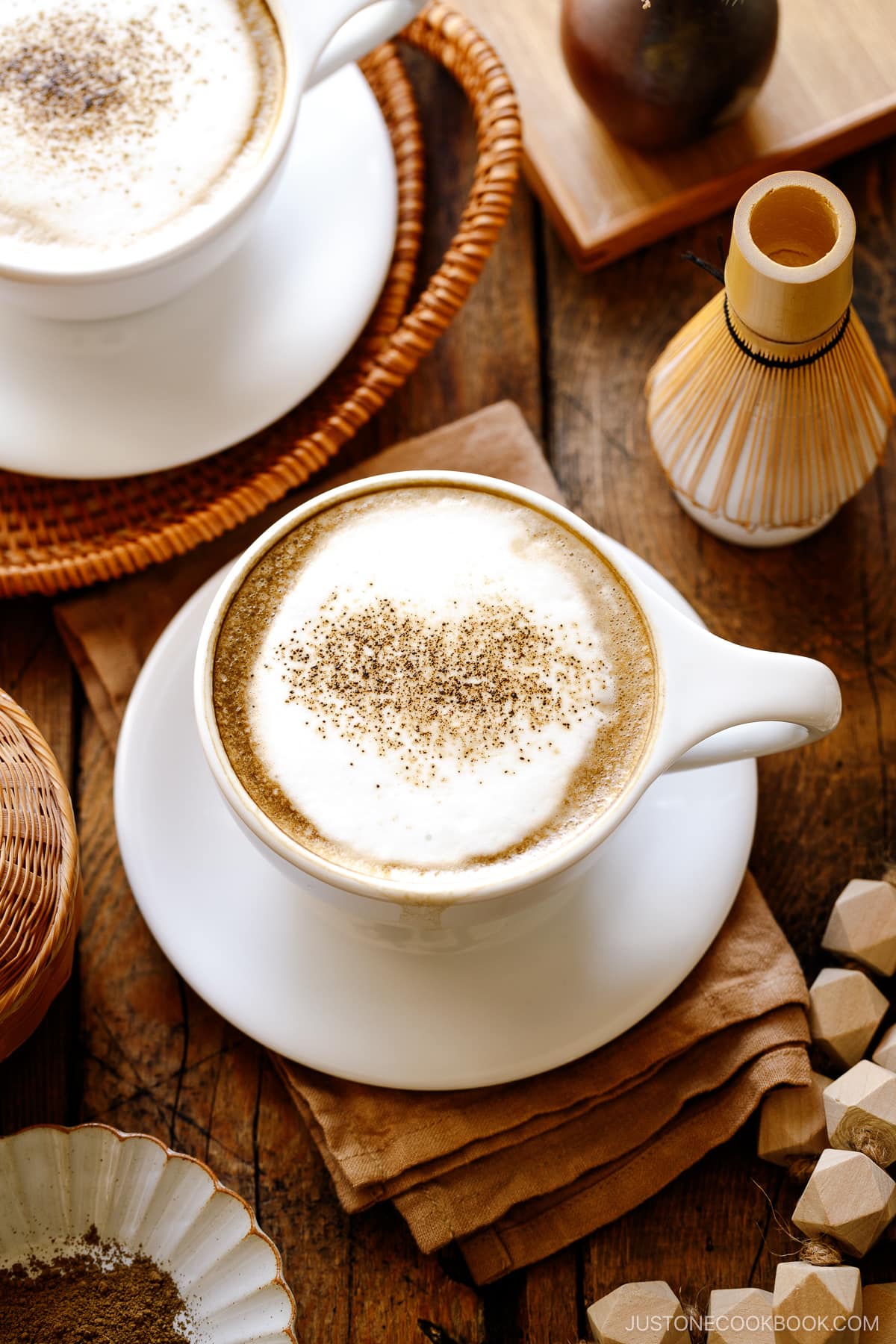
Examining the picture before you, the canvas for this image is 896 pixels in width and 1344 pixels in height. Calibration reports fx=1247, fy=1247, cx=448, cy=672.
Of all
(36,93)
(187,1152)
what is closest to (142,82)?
(36,93)

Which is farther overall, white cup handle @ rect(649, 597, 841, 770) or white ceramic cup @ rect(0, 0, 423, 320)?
white ceramic cup @ rect(0, 0, 423, 320)

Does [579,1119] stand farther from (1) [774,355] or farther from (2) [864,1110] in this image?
(1) [774,355]

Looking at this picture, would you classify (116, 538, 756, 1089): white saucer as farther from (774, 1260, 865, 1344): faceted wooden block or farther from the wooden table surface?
(774, 1260, 865, 1344): faceted wooden block

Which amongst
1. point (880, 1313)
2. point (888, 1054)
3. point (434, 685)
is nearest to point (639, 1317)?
point (880, 1313)

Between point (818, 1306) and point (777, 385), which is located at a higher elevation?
point (777, 385)

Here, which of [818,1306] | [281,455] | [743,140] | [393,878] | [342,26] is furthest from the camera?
[743,140]

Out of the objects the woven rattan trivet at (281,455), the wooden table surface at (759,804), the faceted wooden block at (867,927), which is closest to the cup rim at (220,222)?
the woven rattan trivet at (281,455)

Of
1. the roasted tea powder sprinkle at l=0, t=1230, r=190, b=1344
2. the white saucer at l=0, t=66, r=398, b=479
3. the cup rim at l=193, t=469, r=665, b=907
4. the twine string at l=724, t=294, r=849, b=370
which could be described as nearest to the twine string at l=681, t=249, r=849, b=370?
the twine string at l=724, t=294, r=849, b=370
